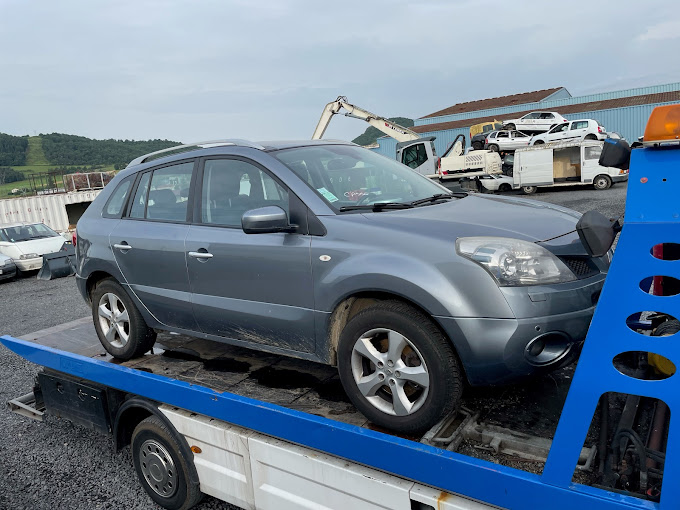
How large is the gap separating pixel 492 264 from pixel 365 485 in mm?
1151

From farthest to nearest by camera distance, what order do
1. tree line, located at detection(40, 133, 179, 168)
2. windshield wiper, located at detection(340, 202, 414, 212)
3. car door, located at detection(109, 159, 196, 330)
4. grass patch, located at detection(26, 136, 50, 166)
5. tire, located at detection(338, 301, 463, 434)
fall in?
grass patch, located at detection(26, 136, 50, 166) < tree line, located at detection(40, 133, 179, 168) < car door, located at detection(109, 159, 196, 330) < windshield wiper, located at detection(340, 202, 414, 212) < tire, located at detection(338, 301, 463, 434)

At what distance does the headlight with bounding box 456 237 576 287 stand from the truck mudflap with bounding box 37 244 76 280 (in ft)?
44.2

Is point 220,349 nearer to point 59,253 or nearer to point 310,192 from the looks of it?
point 310,192

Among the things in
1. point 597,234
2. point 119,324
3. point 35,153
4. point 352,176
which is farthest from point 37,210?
point 35,153

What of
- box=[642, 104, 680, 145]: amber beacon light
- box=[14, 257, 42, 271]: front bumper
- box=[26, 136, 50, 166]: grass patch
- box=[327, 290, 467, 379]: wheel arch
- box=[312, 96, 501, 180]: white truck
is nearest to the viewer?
box=[642, 104, 680, 145]: amber beacon light

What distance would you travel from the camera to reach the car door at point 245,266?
9.87 ft

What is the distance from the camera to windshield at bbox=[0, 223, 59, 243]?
600 inches

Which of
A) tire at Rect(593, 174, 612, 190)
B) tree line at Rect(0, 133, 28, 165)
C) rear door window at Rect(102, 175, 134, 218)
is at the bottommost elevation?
tire at Rect(593, 174, 612, 190)

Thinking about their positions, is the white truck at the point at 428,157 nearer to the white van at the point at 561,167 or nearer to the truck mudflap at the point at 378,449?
the white van at the point at 561,167

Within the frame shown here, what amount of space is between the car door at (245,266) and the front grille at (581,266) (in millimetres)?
1270

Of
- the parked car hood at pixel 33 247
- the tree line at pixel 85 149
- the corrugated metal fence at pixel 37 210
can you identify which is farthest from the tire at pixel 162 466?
the tree line at pixel 85 149

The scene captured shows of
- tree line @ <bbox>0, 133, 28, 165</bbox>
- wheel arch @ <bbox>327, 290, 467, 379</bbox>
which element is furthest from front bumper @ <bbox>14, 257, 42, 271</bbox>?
tree line @ <bbox>0, 133, 28, 165</bbox>

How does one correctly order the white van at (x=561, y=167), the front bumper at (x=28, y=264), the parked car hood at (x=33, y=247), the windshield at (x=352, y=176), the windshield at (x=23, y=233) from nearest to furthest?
1. the windshield at (x=352, y=176)
2. the front bumper at (x=28, y=264)
3. the parked car hood at (x=33, y=247)
4. the windshield at (x=23, y=233)
5. the white van at (x=561, y=167)

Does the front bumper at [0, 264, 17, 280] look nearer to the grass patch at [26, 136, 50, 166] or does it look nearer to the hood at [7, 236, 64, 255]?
the hood at [7, 236, 64, 255]
